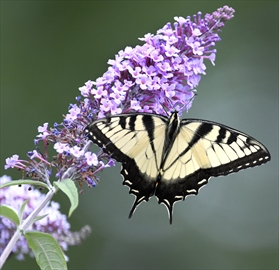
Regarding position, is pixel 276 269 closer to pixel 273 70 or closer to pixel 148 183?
pixel 273 70

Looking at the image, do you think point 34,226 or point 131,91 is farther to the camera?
point 34,226

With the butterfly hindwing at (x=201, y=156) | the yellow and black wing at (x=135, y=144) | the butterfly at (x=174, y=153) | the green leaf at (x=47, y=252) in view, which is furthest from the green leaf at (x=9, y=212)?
the butterfly hindwing at (x=201, y=156)

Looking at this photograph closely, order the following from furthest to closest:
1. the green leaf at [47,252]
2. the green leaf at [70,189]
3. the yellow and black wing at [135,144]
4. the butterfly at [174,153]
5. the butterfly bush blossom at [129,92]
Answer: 1. the butterfly at [174,153]
2. the yellow and black wing at [135,144]
3. the butterfly bush blossom at [129,92]
4. the green leaf at [47,252]
5. the green leaf at [70,189]

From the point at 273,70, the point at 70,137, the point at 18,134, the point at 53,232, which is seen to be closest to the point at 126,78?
the point at 70,137

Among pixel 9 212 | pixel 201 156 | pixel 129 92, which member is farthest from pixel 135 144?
pixel 9 212

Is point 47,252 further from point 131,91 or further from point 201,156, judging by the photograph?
point 201,156

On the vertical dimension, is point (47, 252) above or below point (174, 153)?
below

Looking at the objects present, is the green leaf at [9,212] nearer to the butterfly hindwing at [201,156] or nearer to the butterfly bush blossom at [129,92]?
the butterfly bush blossom at [129,92]

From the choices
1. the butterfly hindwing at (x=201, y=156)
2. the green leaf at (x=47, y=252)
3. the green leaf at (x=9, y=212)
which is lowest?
the green leaf at (x=47, y=252)
